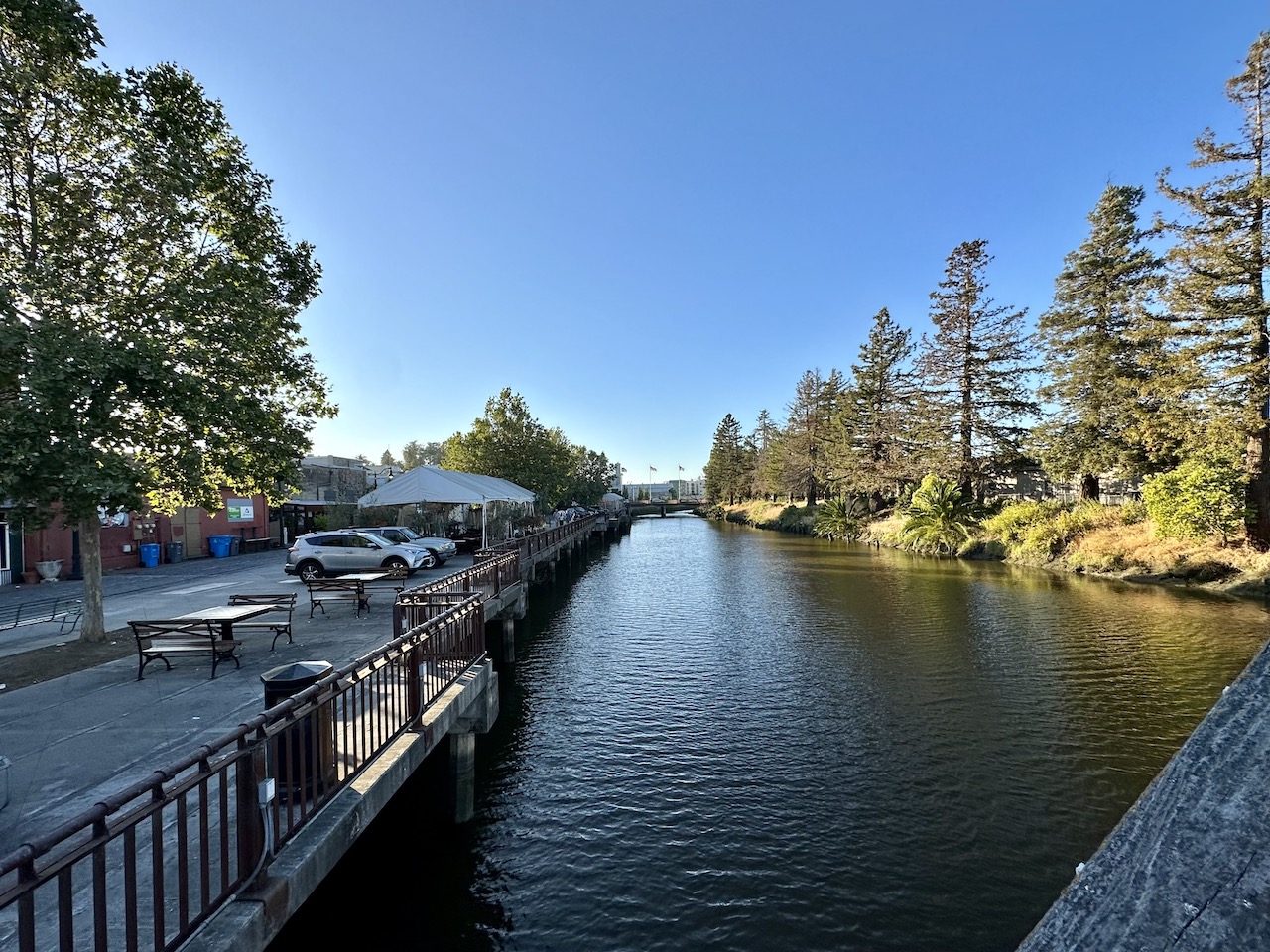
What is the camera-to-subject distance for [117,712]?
696 cm

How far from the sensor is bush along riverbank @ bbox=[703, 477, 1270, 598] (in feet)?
64.0

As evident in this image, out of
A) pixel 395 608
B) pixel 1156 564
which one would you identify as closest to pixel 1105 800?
pixel 395 608

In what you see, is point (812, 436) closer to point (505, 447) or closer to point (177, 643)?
point (505, 447)

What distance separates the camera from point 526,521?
110 feet

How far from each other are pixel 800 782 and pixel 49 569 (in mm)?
23740

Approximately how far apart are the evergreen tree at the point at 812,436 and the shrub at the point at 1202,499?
3087 centimetres

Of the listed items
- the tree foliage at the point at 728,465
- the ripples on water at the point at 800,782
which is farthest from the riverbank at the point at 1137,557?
the tree foliage at the point at 728,465

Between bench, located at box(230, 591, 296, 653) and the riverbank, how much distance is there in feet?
79.3

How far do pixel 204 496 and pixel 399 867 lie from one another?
302 inches

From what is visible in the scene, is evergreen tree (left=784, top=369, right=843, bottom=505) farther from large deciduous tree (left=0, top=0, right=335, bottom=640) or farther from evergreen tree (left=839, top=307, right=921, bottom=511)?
large deciduous tree (left=0, top=0, right=335, bottom=640)

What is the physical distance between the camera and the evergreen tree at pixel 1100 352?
2519cm

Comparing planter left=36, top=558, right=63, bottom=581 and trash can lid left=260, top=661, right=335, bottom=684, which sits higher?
trash can lid left=260, top=661, right=335, bottom=684

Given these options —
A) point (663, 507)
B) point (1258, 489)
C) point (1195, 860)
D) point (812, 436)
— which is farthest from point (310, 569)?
point (663, 507)

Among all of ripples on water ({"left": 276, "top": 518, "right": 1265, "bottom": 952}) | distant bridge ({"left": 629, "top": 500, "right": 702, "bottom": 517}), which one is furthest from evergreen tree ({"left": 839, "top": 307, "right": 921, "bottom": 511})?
distant bridge ({"left": 629, "top": 500, "right": 702, "bottom": 517})
